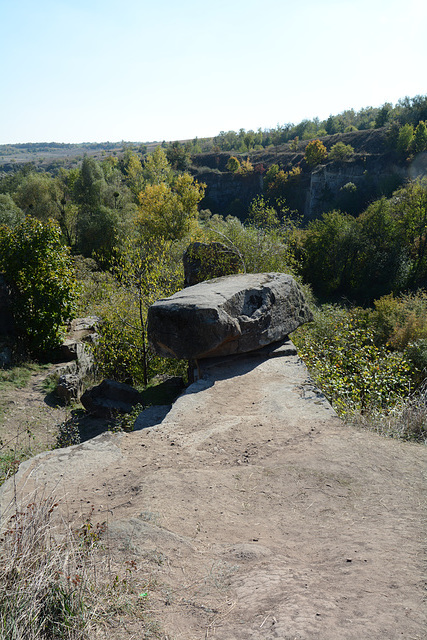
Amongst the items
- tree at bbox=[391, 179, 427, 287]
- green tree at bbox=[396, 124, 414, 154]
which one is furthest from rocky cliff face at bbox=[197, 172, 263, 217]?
tree at bbox=[391, 179, 427, 287]

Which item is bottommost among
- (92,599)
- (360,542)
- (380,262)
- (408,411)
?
(380,262)

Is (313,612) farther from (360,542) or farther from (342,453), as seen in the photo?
(342,453)

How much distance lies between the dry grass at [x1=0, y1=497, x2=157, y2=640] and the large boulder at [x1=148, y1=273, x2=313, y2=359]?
4.65 m

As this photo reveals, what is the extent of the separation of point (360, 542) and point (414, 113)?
75143mm

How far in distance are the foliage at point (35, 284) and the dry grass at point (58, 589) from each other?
10.5 m

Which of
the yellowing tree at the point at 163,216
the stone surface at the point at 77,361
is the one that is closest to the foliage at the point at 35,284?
the stone surface at the point at 77,361

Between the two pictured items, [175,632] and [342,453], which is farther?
[342,453]

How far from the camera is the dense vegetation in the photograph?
37.1 feet

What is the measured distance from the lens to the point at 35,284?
12812mm

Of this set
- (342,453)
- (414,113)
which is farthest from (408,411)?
(414,113)

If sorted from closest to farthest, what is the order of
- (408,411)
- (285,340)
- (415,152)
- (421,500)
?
(421,500), (408,411), (285,340), (415,152)

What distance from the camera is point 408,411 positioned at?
6.33 m

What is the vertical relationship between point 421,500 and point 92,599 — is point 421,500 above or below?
below

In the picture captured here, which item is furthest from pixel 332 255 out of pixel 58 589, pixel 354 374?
pixel 58 589
